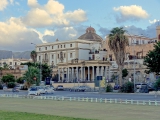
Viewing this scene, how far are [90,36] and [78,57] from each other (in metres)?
21.2

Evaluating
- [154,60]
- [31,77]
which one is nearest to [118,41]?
[154,60]

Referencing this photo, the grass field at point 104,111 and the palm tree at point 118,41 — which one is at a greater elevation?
the palm tree at point 118,41

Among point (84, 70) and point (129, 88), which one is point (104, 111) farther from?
point (84, 70)

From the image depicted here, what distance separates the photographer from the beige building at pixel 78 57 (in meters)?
104

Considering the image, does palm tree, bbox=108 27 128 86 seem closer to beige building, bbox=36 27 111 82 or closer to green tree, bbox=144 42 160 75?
green tree, bbox=144 42 160 75

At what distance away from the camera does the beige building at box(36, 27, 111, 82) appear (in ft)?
340

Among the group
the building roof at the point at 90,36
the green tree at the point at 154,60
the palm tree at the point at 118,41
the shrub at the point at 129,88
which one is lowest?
the shrub at the point at 129,88

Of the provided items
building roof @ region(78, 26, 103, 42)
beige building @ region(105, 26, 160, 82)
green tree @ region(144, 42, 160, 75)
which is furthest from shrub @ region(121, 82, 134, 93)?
building roof @ region(78, 26, 103, 42)

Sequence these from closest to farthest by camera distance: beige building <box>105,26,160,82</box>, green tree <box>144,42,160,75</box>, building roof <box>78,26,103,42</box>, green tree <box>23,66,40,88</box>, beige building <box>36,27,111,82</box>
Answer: green tree <box>144,42,160,75</box> → green tree <box>23,66,40,88</box> → beige building <box>105,26,160,82</box> → beige building <box>36,27,111,82</box> → building roof <box>78,26,103,42</box>

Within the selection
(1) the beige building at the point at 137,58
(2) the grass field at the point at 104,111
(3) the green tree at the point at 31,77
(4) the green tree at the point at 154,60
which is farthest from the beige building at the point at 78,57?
(2) the grass field at the point at 104,111

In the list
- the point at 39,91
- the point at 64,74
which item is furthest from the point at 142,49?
the point at 39,91

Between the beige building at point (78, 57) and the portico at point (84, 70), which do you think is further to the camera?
the beige building at point (78, 57)

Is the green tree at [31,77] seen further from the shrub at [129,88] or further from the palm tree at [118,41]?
the shrub at [129,88]

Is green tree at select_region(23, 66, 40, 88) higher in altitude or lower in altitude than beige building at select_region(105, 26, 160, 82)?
lower
